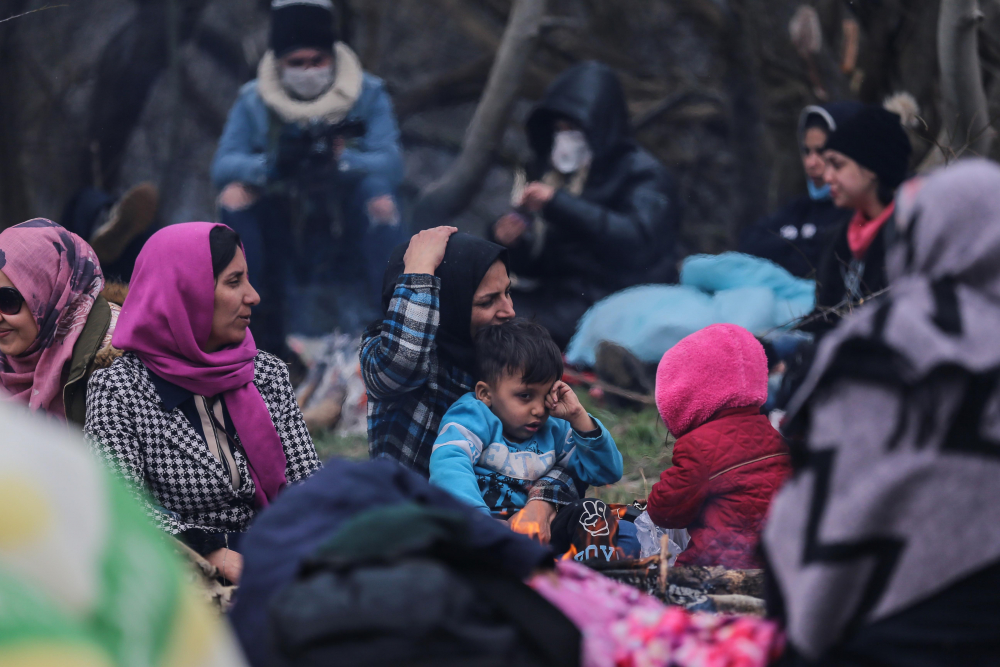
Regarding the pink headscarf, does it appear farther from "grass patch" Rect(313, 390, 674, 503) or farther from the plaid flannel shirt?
"grass patch" Rect(313, 390, 674, 503)

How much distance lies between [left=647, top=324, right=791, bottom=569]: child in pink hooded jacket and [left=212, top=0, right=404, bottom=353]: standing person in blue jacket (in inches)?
146

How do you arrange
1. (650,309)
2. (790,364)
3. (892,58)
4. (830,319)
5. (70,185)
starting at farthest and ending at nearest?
1. (70,185)
2. (892,58)
3. (650,309)
4. (790,364)
5. (830,319)

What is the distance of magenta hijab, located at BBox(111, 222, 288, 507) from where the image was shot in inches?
106

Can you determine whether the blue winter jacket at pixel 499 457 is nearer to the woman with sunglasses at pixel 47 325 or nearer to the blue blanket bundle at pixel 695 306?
the woman with sunglasses at pixel 47 325

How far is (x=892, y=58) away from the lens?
7.26 meters

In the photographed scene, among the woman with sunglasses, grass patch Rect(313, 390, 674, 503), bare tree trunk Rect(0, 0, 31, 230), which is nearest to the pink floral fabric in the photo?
the woman with sunglasses

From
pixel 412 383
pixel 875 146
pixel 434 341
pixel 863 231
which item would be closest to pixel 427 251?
pixel 434 341

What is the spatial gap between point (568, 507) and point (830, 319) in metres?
1.86

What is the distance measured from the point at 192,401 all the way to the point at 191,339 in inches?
7.2

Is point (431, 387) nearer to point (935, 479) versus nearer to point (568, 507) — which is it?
point (568, 507)

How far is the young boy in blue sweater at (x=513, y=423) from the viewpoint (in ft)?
9.16

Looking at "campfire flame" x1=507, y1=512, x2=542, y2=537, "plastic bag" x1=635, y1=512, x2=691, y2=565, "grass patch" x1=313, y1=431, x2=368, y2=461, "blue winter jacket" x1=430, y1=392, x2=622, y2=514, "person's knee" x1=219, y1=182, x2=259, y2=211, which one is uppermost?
"person's knee" x1=219, y1=182, x2=259, y2=211

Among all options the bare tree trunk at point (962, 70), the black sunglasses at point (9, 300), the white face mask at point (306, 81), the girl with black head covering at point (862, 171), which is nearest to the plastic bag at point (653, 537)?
the girl with black head covering at point (862, 171)

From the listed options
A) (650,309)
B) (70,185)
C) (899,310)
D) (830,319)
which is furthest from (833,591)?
(70,185)
